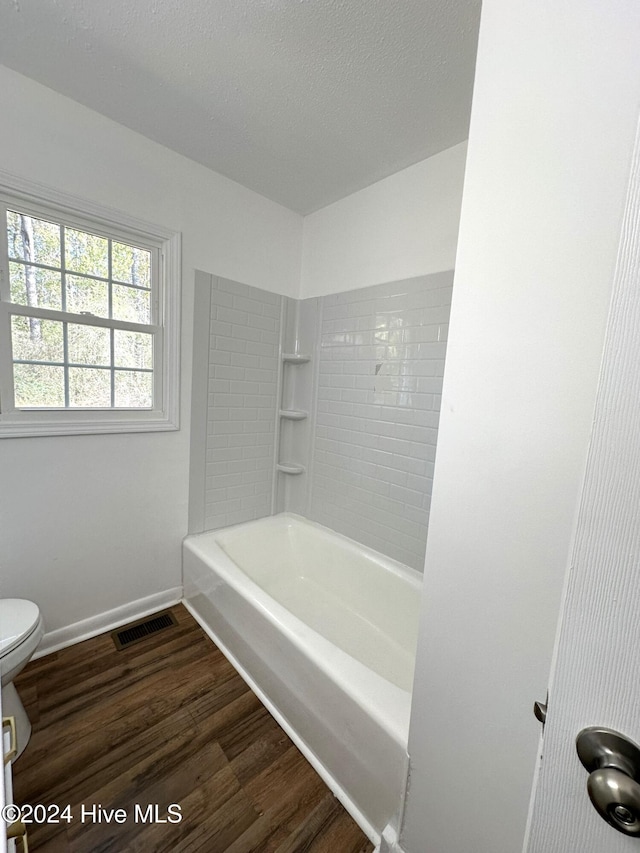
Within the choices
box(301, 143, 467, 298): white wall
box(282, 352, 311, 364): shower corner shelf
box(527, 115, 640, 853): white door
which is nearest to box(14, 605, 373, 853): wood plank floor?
box(527, 115, 640, 853): white door

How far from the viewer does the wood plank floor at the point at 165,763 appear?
1.02 metres

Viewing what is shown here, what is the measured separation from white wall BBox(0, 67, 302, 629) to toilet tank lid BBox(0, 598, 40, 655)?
0.24 metres

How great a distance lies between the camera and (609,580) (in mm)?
323

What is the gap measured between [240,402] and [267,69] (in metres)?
1.54

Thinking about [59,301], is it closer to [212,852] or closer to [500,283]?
[500,283]

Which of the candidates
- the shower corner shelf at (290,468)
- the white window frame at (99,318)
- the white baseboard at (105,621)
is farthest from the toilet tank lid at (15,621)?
the shower corner shelf at (290,468)

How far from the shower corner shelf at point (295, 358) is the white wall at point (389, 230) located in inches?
17.0

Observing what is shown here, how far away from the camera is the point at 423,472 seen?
1762 mm

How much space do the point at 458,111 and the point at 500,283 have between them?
129 cm

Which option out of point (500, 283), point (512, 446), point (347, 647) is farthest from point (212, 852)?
point (500, 283)

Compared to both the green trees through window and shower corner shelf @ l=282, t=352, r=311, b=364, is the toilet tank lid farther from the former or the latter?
shower corner shelf @ l=282, t=352, r=311, b=364

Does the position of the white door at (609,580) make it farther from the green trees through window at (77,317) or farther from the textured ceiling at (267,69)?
the green trees through window at (77,317)

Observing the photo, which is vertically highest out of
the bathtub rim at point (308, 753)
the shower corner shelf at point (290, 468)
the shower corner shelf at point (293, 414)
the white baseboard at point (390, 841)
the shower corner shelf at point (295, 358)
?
the shower corner shelf at point (295, 358)

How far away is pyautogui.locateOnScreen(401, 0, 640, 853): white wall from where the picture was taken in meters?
0.52
